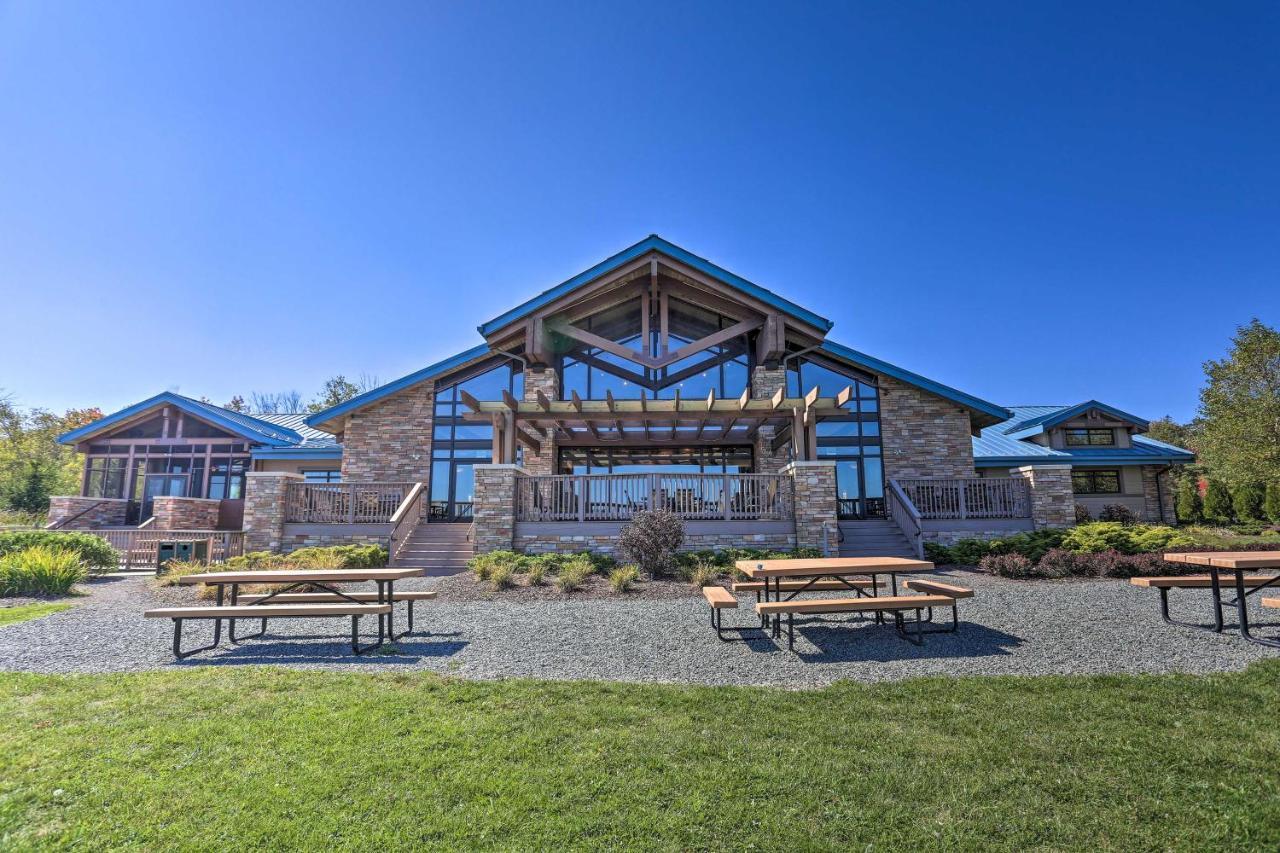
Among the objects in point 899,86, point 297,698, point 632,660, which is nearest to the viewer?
point 297,698

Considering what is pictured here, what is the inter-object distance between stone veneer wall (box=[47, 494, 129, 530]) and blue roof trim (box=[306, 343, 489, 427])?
8.20m

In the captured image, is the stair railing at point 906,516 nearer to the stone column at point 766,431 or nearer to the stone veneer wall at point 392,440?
the stone column at point 766,431

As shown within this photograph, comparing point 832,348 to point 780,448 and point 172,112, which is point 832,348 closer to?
point 780,448

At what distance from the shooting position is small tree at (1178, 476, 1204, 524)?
28.5m

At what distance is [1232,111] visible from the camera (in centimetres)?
1163

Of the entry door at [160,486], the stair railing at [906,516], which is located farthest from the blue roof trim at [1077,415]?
the entry door at [160,486]

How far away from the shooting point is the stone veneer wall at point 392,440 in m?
17.5

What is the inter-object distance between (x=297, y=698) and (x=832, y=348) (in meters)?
15.1

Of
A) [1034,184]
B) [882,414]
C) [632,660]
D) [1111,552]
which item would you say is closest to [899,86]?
[1034,184]

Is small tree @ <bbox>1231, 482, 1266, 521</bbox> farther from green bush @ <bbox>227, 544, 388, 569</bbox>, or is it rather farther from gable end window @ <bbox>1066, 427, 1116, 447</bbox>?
green bush @ <bbox>227, 544, 388, 569</bbox>

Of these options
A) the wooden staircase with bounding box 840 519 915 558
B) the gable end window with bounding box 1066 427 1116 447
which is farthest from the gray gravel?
the gable end window with bounding box 1066 427 1116 447

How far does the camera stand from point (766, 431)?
16.8 m

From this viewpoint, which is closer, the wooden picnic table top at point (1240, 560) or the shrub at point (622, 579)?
the wooden picnic table top at point (1240, 560)

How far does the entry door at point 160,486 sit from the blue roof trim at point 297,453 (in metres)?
3.16
